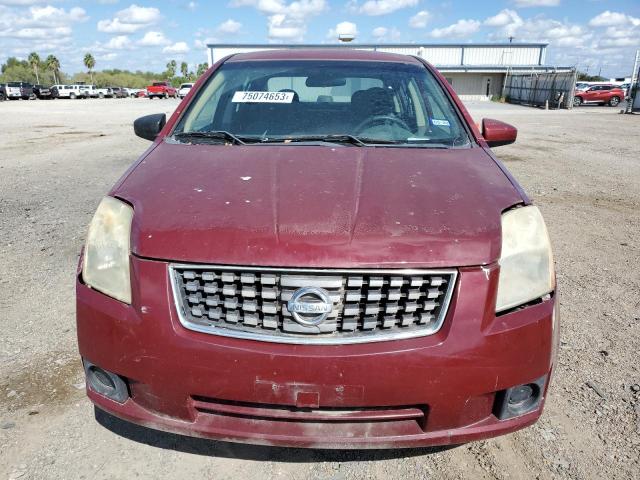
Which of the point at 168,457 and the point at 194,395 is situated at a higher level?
the point at 194,395

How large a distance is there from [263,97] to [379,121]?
0.70m

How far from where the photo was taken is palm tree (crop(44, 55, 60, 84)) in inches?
3632

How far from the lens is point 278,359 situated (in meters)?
1.64

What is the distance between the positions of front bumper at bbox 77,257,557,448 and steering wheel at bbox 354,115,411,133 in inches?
53.4

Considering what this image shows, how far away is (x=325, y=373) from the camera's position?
1.63 meters

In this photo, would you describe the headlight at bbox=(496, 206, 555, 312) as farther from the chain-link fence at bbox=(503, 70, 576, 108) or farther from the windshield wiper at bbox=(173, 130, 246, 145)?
the chain-link fence at bbox=(503, 70, 576, 108)

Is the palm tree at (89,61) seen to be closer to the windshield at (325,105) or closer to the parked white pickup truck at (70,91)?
the parked white pickup truck at (70,91)

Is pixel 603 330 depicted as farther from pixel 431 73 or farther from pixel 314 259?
pixel 314 259

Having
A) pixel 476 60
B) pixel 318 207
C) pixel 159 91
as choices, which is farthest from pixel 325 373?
pixel 159 91

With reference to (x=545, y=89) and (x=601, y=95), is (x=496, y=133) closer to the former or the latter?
(x=545, y=89)

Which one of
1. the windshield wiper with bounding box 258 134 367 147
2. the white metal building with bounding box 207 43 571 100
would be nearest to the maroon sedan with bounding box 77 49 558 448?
the windshield wiper with bounding box 258 134 367 147

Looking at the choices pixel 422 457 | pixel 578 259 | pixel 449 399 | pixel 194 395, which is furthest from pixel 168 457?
pixel 578 259

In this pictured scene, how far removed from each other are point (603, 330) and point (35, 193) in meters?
6.58

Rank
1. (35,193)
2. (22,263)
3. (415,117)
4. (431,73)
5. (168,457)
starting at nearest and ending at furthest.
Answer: (168,457), (415,117), (431,73), (22,263), (35,193)
